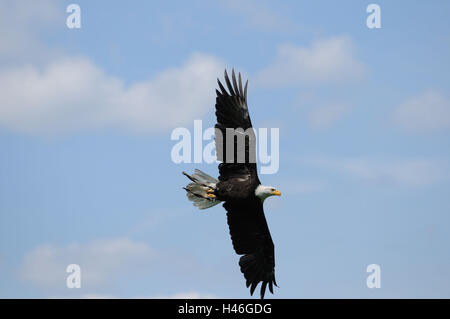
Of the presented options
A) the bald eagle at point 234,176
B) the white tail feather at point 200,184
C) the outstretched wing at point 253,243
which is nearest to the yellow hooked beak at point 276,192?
the bald eagle at point 234,176

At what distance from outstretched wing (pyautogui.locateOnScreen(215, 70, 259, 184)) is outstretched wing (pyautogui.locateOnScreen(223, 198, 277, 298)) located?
72cm

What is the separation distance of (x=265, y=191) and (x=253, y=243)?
147cm

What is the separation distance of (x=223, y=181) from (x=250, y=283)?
242 cm

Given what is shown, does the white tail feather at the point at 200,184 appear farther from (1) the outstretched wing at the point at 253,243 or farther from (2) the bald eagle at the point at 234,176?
(1) the outstretched wing at the point at 253,243

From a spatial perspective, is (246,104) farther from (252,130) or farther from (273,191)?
(273,191)

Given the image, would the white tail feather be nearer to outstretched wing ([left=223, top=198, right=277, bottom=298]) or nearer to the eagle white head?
outstretched wing ([left=223, top=198, right=277, bottom=298])

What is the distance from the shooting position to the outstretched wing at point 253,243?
12734mm

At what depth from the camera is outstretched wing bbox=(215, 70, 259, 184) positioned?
12148 mm

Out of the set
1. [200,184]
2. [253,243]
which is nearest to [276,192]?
[200,184]

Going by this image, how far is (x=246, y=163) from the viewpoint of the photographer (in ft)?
40.1

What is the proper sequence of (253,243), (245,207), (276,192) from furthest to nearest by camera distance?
(253,243) < (245,207) < (276,192)

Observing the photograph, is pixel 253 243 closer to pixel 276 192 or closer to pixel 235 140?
pixel 276 192

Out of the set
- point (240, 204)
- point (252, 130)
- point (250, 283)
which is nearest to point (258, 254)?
point (250, 283)

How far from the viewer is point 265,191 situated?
12188 mm
